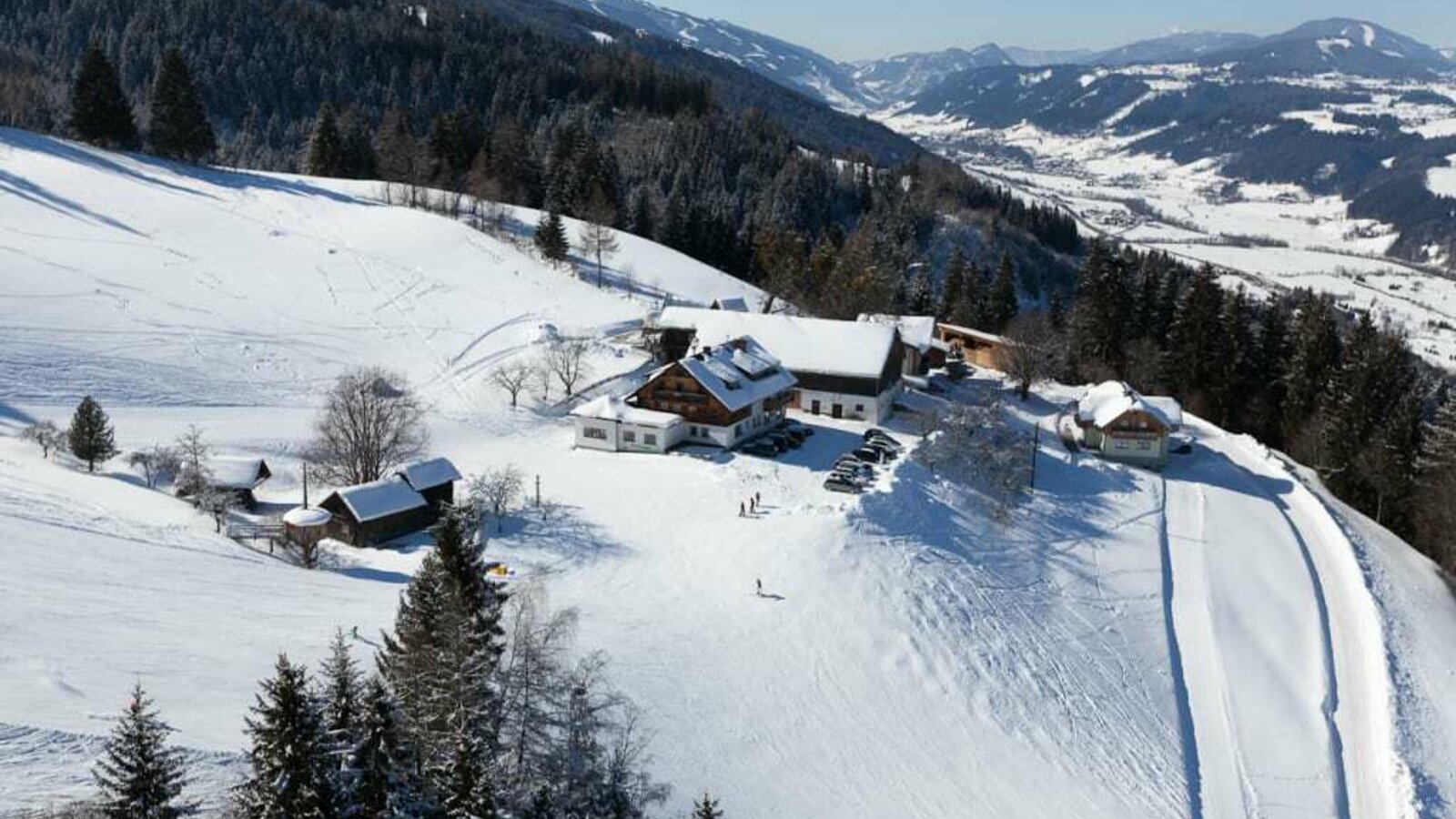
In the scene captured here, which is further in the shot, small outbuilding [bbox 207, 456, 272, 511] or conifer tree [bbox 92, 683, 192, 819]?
small outbuilding [bbox 207, 456, 272, 511]

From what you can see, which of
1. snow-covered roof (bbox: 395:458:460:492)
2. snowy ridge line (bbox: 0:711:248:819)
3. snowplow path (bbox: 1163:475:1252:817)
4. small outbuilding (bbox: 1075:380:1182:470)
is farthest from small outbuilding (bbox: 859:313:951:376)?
snowy ridge line (bbox: 0:711:248:819)

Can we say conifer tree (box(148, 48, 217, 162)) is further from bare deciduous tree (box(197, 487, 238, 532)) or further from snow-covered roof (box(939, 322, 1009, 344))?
snow-covered roof (box(939, 322, 1009, 344))

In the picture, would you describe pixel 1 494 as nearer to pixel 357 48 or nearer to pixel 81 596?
pixel 81 596

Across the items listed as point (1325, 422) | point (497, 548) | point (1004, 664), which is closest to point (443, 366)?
point (497, 548)

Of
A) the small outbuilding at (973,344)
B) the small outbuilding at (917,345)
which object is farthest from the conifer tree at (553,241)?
the small outbuilding at (973,344)

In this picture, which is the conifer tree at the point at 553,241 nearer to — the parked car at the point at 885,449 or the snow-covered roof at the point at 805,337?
the snow-covered roof at the point at 805,337

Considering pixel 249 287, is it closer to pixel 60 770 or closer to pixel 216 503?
pixel 216 503
